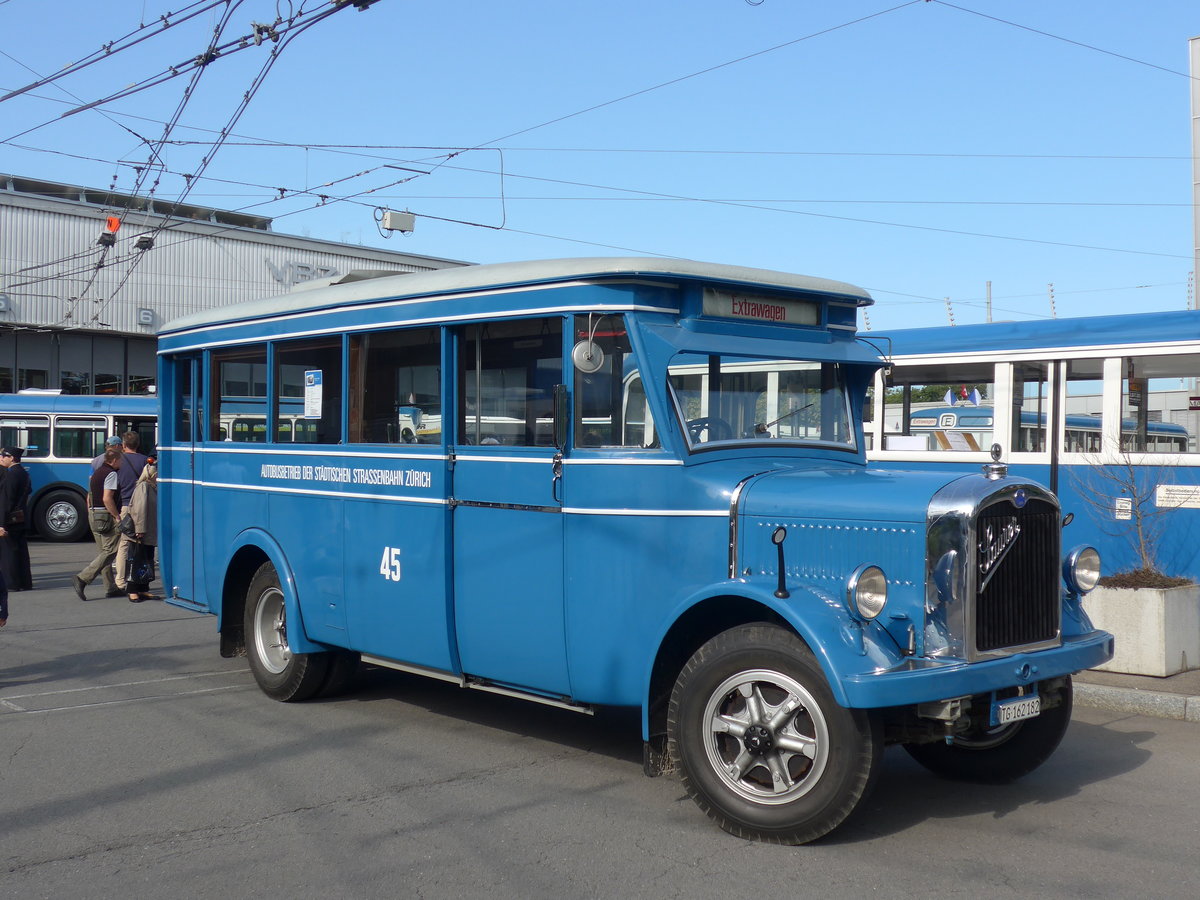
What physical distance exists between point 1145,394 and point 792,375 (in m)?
6.40

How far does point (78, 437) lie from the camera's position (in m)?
22.8

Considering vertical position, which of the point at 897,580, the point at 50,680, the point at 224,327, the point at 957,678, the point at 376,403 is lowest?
the point at 50,680

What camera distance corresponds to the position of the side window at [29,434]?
73.9ft

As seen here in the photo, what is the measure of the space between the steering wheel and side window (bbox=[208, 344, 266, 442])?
12.6ft

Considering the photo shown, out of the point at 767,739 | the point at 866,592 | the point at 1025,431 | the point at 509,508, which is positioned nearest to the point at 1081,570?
the point at 866,592

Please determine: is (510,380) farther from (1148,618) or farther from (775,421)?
(1148,618)

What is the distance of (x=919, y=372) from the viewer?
13.0 meters

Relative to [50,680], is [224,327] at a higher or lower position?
higher

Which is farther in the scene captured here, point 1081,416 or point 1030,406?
point 1030,406

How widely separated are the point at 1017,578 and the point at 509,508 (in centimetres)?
257

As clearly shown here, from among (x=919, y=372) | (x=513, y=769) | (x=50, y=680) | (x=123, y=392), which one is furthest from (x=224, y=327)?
(x=123, y=392)

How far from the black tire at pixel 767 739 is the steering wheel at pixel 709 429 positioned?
1.01 m

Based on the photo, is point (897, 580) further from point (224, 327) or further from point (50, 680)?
point (50, 680)

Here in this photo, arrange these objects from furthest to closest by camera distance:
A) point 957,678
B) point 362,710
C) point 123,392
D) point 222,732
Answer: point 123,392
point 362,710
point 222,732
point 957,678
